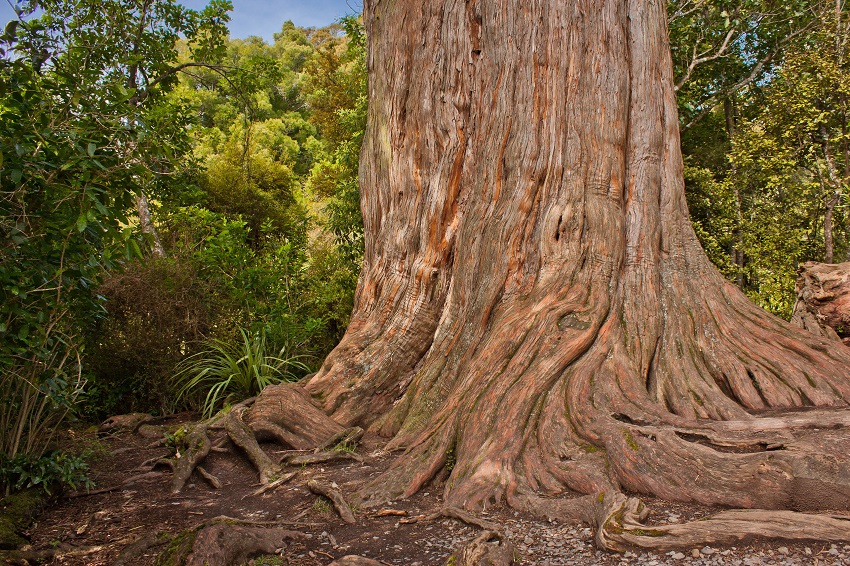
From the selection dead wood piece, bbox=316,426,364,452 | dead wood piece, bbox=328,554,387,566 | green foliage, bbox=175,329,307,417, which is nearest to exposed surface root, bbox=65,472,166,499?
dead wood piece, bbox=316,426,364,452

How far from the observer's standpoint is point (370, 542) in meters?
3.41

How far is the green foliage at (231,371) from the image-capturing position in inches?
288

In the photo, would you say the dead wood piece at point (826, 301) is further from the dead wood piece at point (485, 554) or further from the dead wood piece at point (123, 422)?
the dead wood piece at point (123, 422)

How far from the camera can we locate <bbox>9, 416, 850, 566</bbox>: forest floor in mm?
2826

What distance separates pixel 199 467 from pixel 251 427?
62 centimetres

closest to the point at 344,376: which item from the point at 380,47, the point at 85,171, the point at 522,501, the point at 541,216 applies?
the point at 541,216

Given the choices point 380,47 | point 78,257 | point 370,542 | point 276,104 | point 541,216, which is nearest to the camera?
point 370,542

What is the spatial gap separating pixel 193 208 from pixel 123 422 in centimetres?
356

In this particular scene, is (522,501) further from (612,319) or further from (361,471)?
(612,319)

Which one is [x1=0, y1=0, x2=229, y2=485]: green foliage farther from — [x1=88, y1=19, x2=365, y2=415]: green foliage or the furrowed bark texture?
the furrowed bark texture

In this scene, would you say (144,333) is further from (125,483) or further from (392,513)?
(392,513)

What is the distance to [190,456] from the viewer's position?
5.21 m

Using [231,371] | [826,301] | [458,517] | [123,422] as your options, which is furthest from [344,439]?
[826,301]

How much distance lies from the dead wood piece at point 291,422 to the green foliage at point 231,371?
58.2 inches
